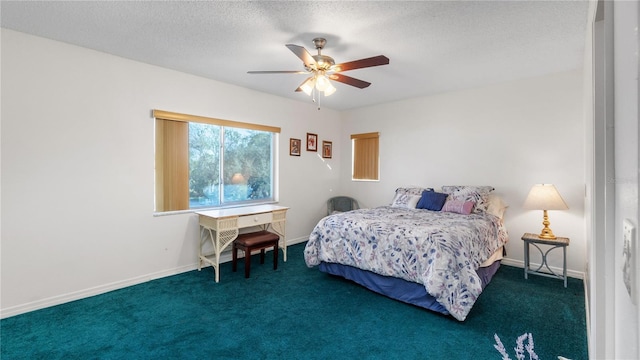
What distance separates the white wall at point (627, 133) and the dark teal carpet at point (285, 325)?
1.64m

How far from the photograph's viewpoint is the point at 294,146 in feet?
16.2

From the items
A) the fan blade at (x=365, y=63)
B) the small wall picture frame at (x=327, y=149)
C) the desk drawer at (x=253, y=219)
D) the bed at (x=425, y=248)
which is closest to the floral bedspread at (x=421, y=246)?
the bed at (x=425, y=248)

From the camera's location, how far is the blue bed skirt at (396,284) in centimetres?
265

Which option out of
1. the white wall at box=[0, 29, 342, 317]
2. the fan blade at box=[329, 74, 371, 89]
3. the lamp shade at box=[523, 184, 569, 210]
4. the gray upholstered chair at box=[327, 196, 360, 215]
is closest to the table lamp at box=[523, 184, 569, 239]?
the lamp shade at box=[523, 184, 569, 210]

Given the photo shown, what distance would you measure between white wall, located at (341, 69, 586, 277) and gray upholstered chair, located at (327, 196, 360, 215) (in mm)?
619

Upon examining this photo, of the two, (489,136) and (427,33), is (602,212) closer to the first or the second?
(427,33)

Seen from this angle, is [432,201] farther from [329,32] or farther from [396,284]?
[329,32]

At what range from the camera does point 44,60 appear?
269cm

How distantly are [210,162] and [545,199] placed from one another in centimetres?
406

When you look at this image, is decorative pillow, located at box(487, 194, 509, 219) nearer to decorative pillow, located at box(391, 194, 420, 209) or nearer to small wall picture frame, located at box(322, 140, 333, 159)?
decorative pillow, located at box(391, 194, 420, 209)

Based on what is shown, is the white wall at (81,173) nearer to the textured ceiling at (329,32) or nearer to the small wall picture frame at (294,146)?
the textured ceiling at (329,32)

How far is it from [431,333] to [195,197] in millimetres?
Answer: 3087

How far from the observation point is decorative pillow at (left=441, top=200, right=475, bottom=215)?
12.0ft

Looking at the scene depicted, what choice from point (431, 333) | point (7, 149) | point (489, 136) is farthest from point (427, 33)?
point (7, 149)
